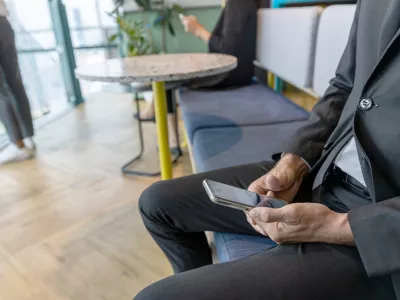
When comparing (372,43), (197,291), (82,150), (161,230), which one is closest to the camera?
(197,291)

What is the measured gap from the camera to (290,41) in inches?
78.1

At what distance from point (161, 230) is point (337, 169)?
19.4 inches

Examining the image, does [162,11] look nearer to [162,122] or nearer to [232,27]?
[232,27]

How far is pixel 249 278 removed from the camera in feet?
2.07

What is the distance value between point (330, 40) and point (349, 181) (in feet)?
3.25

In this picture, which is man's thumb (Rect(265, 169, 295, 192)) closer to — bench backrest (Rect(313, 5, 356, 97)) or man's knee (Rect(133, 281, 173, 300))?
man's knee (Rect(133, 281, 173, 300))

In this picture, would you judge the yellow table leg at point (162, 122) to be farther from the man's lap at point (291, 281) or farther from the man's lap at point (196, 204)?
the man's lap at point (291, 281)

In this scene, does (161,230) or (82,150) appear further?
(82,150)

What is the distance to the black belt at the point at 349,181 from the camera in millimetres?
756

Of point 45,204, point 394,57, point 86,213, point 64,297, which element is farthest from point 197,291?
point 45,204

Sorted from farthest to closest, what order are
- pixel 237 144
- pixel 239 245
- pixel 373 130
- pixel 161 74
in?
pixel 237 144 → pixel 161 74 → pixel 239 245 → pixel 373 130

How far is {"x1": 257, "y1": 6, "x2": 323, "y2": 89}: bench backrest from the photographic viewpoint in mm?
1774

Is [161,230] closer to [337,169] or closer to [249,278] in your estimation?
[249,278]

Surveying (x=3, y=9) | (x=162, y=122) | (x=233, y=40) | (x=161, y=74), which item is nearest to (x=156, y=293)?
(x=161, y=74)
